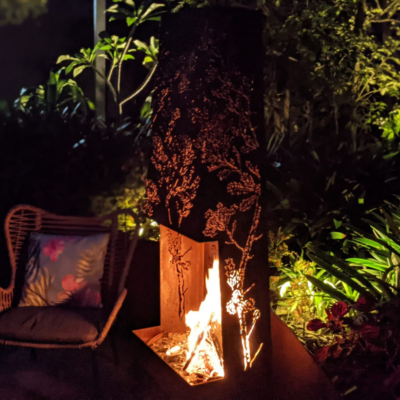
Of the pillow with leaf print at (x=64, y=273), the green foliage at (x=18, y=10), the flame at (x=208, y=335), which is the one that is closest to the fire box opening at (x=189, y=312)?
the flame at (x=208, y=335)

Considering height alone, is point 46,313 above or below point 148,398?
above

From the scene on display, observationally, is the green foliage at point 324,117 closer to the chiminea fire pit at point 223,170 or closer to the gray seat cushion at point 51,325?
the chiminea fire pit at point 223,170

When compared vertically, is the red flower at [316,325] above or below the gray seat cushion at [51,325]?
above

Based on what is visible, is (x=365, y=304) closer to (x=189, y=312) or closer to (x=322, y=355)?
(x=322, y=355)

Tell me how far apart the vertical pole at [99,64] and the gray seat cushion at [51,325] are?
93.9 inches

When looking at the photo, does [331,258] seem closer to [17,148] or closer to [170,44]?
[170,44]

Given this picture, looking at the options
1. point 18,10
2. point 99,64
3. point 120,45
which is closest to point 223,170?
point 120,45

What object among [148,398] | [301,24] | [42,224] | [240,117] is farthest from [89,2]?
[148,398]

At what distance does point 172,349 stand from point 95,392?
1.69ft

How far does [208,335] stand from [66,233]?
1410mm

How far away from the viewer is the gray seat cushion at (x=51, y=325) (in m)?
2.33

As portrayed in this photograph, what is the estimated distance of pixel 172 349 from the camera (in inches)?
106

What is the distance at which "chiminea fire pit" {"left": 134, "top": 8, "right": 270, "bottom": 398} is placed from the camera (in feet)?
6.56

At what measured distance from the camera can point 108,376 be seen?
2531mm
